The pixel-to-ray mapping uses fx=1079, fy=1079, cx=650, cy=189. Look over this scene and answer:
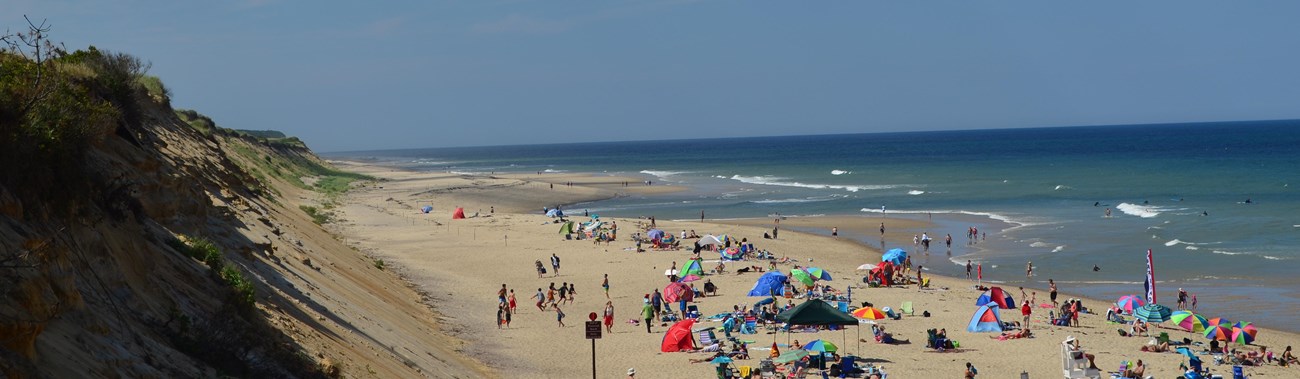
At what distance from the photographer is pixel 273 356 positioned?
12156mm

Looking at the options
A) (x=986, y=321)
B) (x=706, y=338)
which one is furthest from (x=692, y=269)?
(x=986, y=321)

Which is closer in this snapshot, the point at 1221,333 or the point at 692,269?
the point at 1221,333

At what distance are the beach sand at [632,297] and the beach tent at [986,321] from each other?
228 mm

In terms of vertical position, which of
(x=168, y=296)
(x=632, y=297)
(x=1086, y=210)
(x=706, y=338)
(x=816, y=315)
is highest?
(x=168, y=296)

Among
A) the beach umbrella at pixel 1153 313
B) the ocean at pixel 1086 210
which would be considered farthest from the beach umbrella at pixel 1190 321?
the ocean at pixel 1086 210

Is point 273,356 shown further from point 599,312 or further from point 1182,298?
point 1182,298

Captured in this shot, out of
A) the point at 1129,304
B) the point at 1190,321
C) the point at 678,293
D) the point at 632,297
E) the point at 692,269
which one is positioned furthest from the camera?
the point at 692,269

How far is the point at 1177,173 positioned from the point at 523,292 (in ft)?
241

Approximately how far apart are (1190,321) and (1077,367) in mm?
5333

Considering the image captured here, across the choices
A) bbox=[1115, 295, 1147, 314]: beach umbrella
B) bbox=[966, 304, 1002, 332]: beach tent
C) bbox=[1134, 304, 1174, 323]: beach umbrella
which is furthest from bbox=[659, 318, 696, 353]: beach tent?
bbox=[1115, 295, 1147, 314]: beach umbrella

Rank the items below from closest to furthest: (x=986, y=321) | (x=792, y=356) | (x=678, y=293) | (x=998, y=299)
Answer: (x=792, y=356), (x=986, y=321), (x=998, y=299), (x=678, y=293)

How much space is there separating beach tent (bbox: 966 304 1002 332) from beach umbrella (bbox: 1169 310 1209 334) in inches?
139

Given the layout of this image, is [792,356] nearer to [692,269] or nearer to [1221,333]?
[1221,333]

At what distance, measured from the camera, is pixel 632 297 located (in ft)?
95.0
